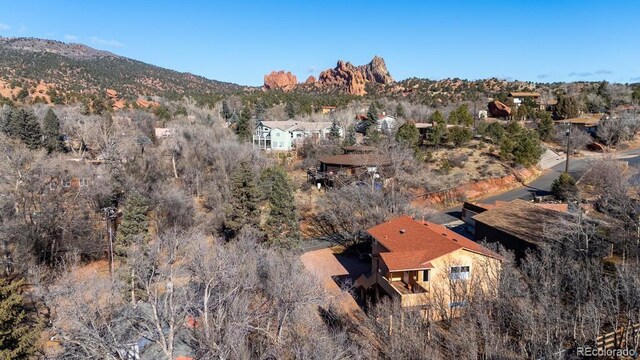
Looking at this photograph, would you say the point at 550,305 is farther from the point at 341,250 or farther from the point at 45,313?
the point at 45,313

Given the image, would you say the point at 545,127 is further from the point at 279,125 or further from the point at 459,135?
the point at 279,125

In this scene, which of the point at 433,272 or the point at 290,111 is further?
the point at 290,111

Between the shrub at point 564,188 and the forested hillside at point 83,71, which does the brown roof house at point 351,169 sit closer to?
the shrub at point 564,188

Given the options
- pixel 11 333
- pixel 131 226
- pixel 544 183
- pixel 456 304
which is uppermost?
pixel 544 183

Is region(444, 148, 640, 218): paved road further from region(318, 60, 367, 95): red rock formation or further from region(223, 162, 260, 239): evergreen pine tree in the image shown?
region(318, 60, 367, 95): red rock formation

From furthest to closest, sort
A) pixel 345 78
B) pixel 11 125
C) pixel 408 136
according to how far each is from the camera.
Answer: pixel 345 78 → pixel 408 136 → pixel 11 125

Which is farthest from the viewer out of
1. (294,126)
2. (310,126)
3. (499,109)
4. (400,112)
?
(499,109)

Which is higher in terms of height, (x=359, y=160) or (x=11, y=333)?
(x=359, y=160)

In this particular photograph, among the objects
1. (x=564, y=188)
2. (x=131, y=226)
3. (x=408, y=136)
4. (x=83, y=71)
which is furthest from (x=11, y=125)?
(x=83, y=71)

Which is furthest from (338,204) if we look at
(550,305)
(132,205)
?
(550,305)
